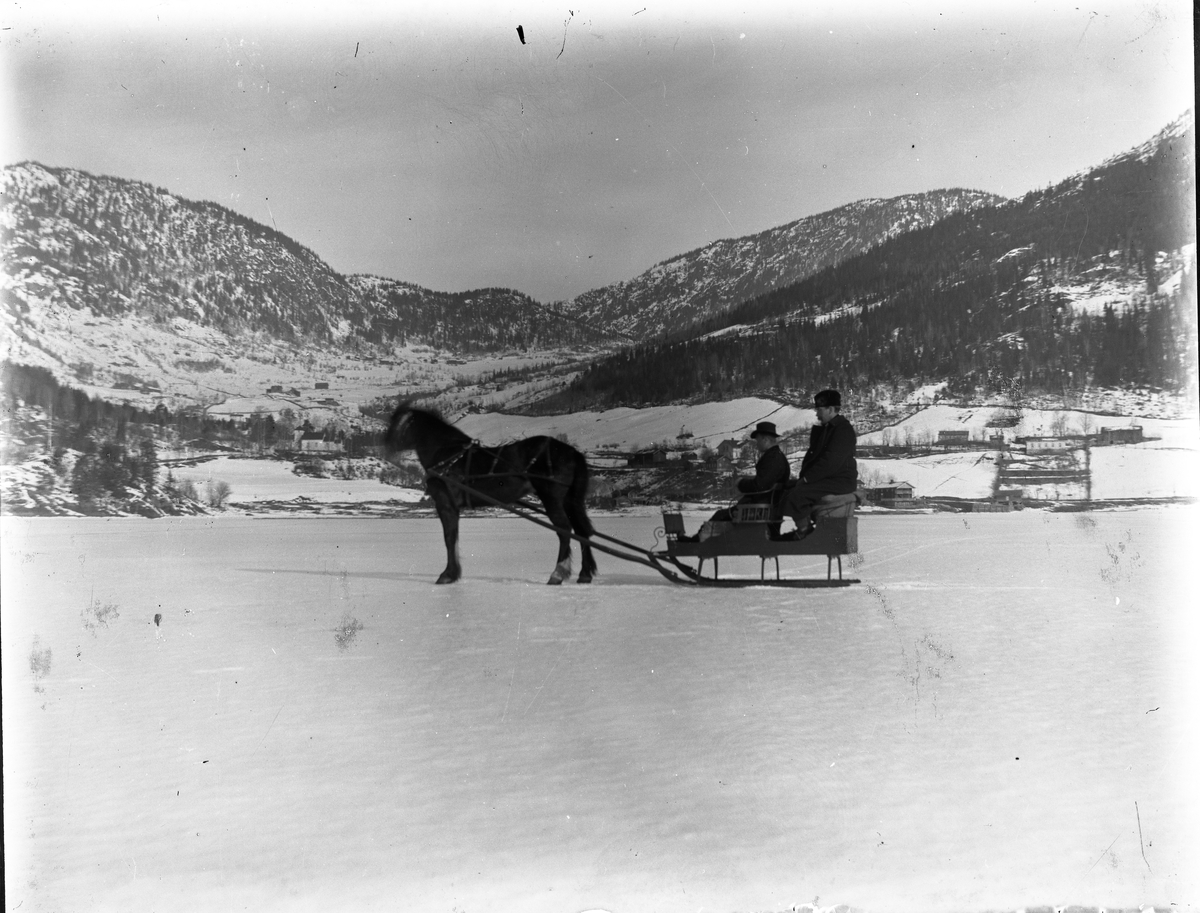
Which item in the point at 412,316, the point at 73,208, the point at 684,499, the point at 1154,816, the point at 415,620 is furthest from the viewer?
the point at 684,499

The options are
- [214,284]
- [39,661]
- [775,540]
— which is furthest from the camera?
[214,284]

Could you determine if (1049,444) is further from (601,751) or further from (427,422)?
(601,751)

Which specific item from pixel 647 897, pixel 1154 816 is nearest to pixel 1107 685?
pixel 1154 816

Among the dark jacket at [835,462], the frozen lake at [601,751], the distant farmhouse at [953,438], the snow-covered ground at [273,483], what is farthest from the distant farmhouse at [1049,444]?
the dark jacket at [835,462]

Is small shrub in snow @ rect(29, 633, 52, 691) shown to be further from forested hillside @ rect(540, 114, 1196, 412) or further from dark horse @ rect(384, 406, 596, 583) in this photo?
forested hillside @ rect(540, 114, 1196, 412)

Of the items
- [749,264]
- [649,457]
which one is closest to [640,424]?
[649,457]

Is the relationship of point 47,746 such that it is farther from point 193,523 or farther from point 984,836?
point 193,523

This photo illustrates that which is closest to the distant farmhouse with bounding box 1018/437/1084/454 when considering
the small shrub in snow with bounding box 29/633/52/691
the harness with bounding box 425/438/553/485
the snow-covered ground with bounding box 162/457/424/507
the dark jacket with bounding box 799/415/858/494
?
the snow-covered ground with bounding box 162/457/424/507
